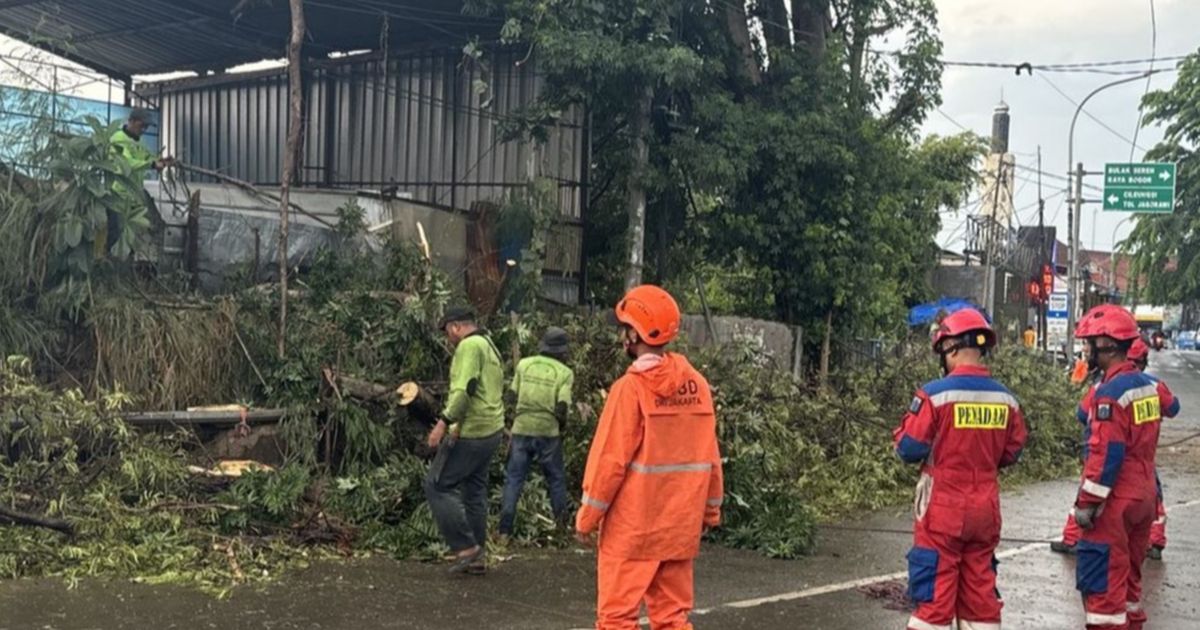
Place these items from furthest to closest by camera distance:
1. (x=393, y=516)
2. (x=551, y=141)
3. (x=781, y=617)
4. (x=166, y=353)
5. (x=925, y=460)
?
(x=551, y=141)
(x=166, y=353)
(x=393, y=516)
(x=781, y=617)
(x=925, y=460)

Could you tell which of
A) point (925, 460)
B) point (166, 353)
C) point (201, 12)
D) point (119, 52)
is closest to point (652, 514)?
point (925, 460)

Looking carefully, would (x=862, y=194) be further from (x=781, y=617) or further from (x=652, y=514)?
(x=652, y=514)

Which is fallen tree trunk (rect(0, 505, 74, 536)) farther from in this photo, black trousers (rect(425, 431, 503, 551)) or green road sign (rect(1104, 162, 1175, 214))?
green road sign (rect(1104, 162, 1175, 214))

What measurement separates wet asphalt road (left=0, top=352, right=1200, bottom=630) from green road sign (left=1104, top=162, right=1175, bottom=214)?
678 inches

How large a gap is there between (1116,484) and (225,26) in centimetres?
1313

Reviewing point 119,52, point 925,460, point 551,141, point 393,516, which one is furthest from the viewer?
point 119,52

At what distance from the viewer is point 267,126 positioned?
17266 mm

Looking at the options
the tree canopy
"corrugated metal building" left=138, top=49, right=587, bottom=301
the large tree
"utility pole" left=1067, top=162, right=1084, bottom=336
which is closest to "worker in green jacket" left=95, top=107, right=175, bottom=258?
"corrugated metal building" left=138, top=49, right=587, bottom=301

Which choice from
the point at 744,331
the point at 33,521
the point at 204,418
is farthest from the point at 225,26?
the point at 33,521

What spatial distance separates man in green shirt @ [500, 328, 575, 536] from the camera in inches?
320

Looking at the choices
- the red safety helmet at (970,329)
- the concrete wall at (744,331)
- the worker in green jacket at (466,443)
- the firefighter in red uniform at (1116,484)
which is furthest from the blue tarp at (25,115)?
the firefighter in red uniform at (1116,484)

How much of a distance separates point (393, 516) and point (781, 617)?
2.99 meters

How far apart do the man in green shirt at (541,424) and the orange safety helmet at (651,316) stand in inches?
141

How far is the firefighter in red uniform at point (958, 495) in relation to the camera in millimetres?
4777
